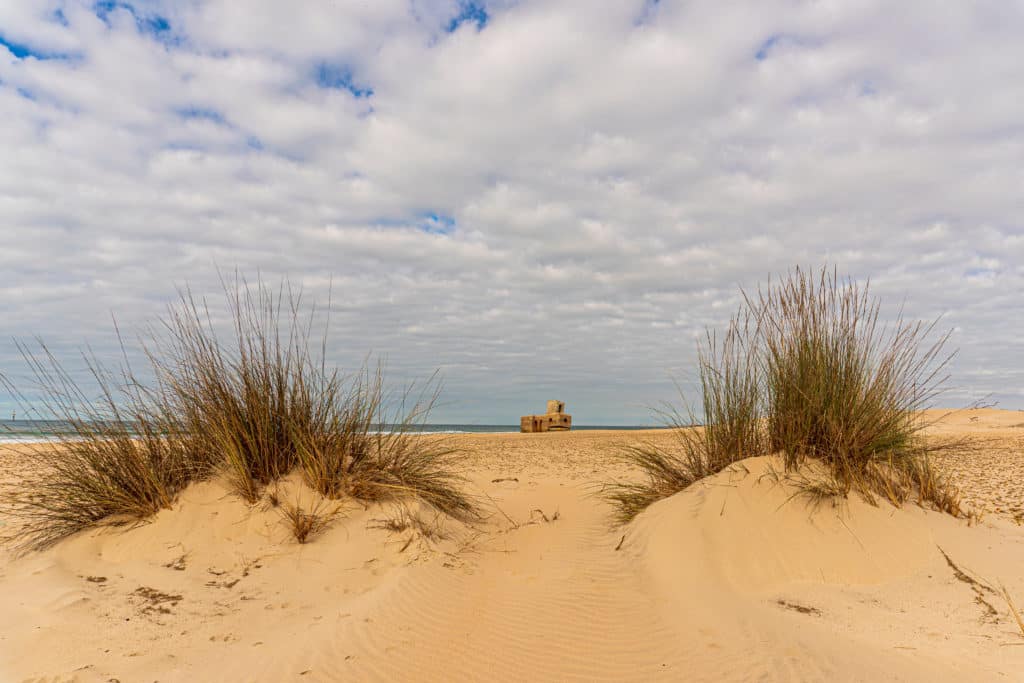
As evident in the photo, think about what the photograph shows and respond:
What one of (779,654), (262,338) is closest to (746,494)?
(779,654)

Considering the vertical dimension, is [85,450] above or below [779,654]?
above

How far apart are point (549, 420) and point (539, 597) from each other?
21.6 metres

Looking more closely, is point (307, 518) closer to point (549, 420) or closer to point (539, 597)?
point (539, 597)

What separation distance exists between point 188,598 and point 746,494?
4036 mm

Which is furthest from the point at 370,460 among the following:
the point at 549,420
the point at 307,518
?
the point at 549,420

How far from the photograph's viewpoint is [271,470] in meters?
4.72

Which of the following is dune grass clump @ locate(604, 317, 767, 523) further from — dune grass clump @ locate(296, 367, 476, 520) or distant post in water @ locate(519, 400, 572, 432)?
Answer: distant post in water @ locate(519, 400, 572, 432)

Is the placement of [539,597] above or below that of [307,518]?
below

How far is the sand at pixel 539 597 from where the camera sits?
2773 millimetres

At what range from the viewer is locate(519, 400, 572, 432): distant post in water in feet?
82.4

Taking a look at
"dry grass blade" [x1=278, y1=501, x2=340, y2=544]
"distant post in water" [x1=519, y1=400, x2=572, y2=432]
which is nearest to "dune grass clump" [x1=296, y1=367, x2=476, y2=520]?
"dry grass blade" [x1=278, y1=501, x2=340, y2=544]

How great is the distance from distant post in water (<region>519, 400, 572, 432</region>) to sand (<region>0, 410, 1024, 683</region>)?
19.9 meters

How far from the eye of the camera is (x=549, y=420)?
25266 millimetres

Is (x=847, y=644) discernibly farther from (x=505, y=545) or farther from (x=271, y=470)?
(x=271, y=470)
